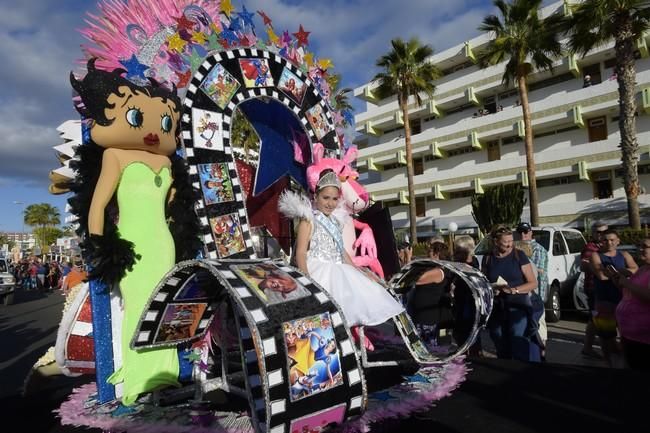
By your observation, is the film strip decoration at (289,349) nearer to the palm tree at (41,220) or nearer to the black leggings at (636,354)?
the black leggings at (636,354)

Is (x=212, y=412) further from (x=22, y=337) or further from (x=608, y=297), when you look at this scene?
(x=22, y=337)

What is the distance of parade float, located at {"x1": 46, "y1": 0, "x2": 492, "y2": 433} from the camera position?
114 inches

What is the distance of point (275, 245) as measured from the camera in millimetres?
4680

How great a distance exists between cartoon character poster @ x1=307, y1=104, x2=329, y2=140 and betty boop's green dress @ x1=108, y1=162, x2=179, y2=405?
1752 mm

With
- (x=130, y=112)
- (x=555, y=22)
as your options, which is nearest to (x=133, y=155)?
(x=130, y=112)

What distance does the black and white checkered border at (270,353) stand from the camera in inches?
80.6

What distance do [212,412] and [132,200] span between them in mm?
1610

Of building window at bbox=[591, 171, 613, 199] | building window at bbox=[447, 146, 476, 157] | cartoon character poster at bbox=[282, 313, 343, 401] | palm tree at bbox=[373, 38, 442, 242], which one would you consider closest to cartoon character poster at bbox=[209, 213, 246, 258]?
cartoon character poster at bbox=[282, 313, 343, 401]

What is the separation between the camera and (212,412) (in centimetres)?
309

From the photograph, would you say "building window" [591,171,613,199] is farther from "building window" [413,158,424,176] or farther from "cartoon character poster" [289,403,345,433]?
"cartoon character poster" [289,403,345,433]

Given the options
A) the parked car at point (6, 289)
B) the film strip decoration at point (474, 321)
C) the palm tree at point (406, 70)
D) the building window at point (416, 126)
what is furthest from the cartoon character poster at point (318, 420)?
the building window at point (416, 126)

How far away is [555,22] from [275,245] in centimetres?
1616

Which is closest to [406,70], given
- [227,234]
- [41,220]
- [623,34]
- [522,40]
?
[522,40]

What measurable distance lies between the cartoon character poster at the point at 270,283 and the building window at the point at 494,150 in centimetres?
2941
